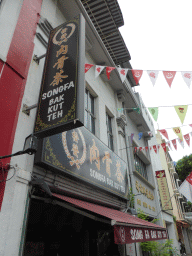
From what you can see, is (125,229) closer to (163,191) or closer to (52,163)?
(52,163)

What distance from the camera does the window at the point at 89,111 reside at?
7.46m

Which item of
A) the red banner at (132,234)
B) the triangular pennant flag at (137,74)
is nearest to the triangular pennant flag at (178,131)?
the triangular pennant flag at (137,74)

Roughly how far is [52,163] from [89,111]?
3958 mm

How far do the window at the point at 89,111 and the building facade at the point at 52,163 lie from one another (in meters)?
0.05

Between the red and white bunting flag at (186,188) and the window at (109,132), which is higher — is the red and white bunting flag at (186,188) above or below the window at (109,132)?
below

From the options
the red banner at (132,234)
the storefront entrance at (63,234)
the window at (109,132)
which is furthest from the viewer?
the window at (109,132)

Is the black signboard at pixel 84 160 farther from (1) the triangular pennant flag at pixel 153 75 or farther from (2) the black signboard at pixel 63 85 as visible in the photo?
(1) the triangular pennant flag at pixel 153 75

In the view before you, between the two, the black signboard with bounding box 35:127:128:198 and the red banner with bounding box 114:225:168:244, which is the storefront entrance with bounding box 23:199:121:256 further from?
the red banner with bounding box 114:225:168:244

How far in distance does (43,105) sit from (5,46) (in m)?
1.61

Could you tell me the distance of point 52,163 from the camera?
13.4 ft

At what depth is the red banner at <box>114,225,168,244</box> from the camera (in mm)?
3654

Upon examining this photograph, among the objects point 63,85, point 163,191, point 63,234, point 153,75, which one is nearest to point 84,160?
point 63,85

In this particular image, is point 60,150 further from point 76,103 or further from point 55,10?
point 55,10

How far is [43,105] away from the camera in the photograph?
3801 millimetres
